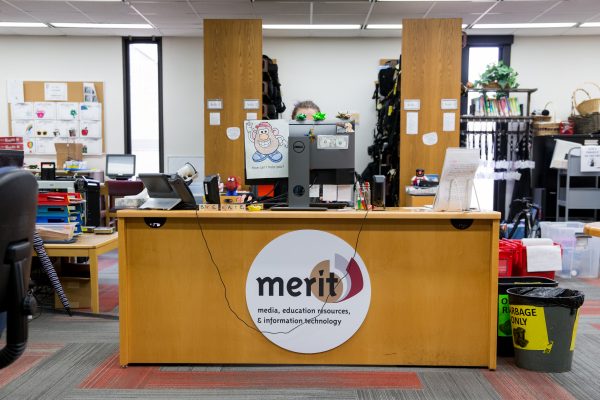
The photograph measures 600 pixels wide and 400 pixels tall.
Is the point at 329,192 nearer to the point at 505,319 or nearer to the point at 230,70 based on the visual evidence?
the point at 505,319

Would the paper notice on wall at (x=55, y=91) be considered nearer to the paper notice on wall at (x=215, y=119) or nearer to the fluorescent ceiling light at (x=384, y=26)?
the paper notice on wall at (x=215, y=119)

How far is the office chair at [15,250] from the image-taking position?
1.31 metres

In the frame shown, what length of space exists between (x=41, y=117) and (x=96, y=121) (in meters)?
0.83

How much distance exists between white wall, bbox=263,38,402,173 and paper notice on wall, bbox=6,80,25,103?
12.4 feet

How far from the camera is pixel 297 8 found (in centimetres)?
607

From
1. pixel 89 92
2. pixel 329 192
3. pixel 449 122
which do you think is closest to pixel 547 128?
pixel 449 122

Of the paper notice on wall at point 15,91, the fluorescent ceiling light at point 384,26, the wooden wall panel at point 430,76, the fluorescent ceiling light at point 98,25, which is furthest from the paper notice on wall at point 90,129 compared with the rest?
the wooden wall panel at point 430,76

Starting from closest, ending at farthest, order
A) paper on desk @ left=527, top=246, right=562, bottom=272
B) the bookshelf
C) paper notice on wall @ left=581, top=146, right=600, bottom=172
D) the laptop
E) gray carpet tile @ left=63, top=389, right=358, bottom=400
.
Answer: gray carpet tile @ left=63, top=389, right=358, bottom=400 < the laptop < paper on desk @ left=527, top=246, right=562, bottom=272 < paper notice on wall @ left=581, top=146, right=600, bottom=172 < the bookshelf

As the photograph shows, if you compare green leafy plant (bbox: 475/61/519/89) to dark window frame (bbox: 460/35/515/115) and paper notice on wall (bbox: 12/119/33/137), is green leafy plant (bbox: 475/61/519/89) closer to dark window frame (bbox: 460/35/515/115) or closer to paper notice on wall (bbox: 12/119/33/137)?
dark window frame (bbox: 460/35/515/115)

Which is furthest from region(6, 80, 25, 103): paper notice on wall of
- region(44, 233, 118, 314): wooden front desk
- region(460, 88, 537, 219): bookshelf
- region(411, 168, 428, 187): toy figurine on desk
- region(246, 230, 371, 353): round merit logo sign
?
region(246, 230, 371, 353): round merit logo sign

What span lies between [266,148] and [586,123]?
592 cm

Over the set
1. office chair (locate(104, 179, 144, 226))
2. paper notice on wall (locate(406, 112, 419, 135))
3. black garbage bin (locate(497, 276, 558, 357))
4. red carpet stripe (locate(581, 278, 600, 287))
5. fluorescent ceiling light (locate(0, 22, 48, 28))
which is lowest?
red carpet stripe (locate(581, 278, 600, 287))

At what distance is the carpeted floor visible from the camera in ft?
7.25

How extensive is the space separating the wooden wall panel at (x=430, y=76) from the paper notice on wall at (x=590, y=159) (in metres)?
1.95
